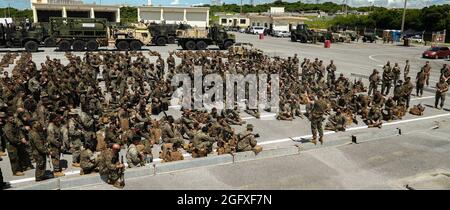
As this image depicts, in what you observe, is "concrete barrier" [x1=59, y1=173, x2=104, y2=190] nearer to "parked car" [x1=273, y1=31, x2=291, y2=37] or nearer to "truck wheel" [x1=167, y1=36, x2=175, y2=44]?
"truck wheel" [x1=167, y1=36, x2=175, y2=44]

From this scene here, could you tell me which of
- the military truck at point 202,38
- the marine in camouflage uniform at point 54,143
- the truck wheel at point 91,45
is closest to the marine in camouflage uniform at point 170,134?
the marine in camouflage uniform at point 54,143

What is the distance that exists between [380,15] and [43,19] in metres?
53.7

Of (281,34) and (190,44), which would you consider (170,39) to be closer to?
(190,44)

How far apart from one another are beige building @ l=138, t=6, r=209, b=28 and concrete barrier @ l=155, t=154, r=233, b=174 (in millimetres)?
58929

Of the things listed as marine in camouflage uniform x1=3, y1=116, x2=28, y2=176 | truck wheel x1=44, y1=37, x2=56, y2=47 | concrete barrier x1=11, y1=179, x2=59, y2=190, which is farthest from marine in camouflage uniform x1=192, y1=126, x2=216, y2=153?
truck wheel x1=44, y1=37, x2=56, y2=47

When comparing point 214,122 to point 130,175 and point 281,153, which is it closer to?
point 281,153

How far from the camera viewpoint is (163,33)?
1578 inches

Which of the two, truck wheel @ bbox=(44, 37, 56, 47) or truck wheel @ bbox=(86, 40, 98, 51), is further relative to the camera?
truck wheel @ bbox=(44, 37, 56, 47)

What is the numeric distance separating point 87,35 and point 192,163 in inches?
1043

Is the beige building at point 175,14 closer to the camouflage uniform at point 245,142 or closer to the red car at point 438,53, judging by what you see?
the red car at point 438,53

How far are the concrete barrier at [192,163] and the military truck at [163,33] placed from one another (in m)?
29.8

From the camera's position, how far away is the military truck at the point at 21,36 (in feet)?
108

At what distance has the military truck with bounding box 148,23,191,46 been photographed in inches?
1560
